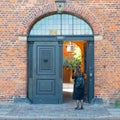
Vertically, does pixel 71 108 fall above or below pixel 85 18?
below

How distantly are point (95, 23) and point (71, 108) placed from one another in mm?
3737

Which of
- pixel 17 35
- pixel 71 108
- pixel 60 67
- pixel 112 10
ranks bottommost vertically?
pixel 71 108

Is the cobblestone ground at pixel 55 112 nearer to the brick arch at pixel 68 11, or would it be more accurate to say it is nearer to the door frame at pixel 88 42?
the door frame at pixel 88 42

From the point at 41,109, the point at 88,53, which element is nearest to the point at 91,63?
the point at 88,53

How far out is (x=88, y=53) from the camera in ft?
55.9

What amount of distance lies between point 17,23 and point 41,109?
3867 millimetres

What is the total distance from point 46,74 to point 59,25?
7.17ft

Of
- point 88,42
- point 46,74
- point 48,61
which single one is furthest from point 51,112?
point 88,42

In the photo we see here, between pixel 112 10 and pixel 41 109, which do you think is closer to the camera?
pixel 41 109

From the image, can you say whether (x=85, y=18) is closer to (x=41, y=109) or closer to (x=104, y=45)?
(x=104, y=45)

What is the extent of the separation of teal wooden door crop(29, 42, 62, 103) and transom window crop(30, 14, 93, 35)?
0.52 m

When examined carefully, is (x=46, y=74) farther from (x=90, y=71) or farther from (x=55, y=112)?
(x=55, y=112)

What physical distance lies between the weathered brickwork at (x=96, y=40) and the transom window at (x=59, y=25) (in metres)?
0.37

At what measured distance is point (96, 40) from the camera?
16750 mm
